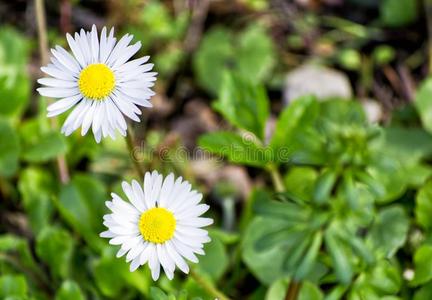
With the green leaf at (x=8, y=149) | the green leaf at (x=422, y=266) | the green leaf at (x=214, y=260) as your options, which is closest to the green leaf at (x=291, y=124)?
the green leaf at (x=214, y=260)

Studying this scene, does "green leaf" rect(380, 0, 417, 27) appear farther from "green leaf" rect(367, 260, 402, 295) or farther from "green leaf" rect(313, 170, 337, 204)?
"green leaf" rect(313, 170, 337, 204)

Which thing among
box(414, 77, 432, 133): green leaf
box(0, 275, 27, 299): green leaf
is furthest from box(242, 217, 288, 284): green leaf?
box(414, 77, 432, 133): green leaf

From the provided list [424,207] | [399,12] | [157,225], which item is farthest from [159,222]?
[399,12]

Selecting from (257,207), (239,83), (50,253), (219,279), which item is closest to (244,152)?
(239,83)

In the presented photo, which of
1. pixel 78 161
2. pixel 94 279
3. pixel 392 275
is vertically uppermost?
pixel 78 161

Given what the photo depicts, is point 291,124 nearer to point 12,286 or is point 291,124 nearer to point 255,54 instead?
point 255,54

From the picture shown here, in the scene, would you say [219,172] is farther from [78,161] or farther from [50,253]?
[50,253]
